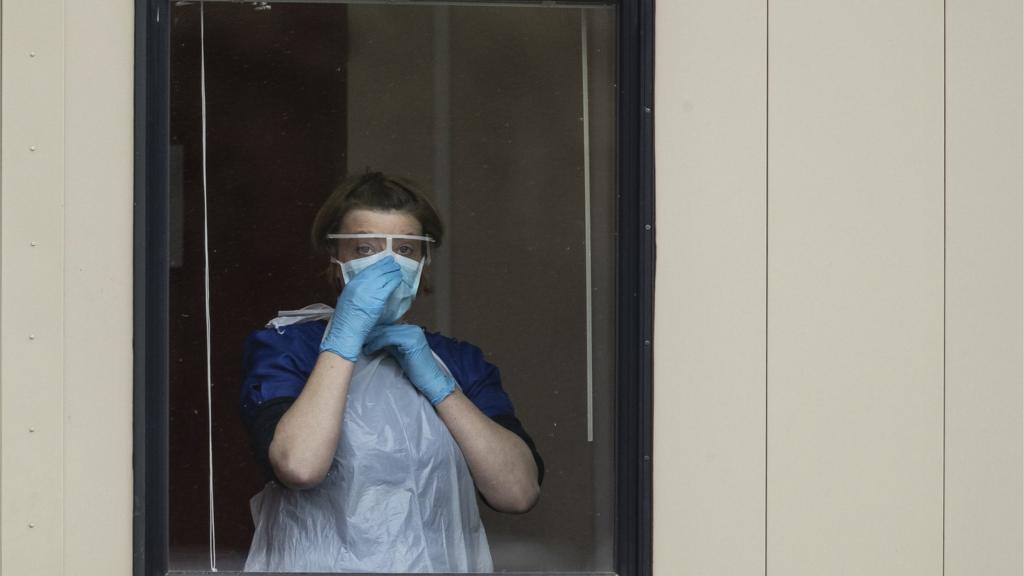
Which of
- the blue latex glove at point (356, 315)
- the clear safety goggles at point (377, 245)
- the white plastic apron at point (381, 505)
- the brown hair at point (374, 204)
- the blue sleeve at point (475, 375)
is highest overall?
the brown hair at point (374, 204)

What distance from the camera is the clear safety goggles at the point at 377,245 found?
183cm

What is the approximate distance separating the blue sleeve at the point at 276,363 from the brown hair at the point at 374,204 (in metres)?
0.11

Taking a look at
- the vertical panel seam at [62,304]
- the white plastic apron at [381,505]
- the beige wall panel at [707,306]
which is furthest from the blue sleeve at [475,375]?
the vertical panel seam at [62,304]

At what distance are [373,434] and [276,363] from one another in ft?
0.60

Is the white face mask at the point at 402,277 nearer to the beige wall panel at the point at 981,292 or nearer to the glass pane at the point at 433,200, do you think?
the glass pane at the point at 433,200

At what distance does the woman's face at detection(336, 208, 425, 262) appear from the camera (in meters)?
1.83

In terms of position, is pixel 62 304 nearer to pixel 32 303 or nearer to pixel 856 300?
pixel 32 303

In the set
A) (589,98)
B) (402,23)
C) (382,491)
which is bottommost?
(382,491)

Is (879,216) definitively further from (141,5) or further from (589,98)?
(141,5)

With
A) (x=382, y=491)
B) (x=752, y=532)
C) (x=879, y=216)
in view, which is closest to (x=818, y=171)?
(x=879, y=216)

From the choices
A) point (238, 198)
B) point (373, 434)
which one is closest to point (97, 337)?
point (373, 434)

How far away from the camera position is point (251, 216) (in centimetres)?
214

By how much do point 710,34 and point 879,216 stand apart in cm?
34

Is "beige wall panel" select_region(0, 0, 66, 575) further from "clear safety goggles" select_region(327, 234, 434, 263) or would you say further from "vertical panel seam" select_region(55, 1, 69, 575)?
"clear safety goggles" select_region(327, 234, 434, 263)
